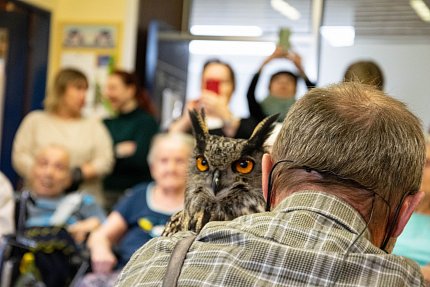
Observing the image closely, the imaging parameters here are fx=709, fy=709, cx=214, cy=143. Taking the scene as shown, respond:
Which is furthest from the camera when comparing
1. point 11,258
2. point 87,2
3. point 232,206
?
point 87,2

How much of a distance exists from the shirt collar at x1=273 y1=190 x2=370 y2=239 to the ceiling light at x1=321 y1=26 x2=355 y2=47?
400cm

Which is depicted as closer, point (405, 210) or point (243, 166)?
point (405, 210)

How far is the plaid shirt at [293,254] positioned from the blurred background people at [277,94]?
295mm

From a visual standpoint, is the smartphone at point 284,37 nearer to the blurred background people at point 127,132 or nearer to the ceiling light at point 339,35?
the blurred background people at point 127,132

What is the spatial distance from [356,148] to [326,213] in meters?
0.10

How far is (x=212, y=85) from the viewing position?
1.60 meters

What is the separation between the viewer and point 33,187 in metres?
3.24

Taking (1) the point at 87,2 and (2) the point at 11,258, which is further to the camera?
(1) the point at 87,2

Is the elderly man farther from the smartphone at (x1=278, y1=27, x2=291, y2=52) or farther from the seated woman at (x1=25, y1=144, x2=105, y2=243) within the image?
the seated woman at (x1=25, y1=144, x2=105, y2=243)

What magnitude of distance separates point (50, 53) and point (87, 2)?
465 mm

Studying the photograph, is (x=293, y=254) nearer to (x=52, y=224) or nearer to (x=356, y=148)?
(x=356, y=148)

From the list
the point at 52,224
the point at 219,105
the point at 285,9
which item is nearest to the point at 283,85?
the point at 219,105

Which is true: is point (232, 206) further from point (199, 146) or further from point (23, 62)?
point (23, 62)

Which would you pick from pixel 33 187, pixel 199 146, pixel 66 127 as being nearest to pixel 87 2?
pixel 66 127
